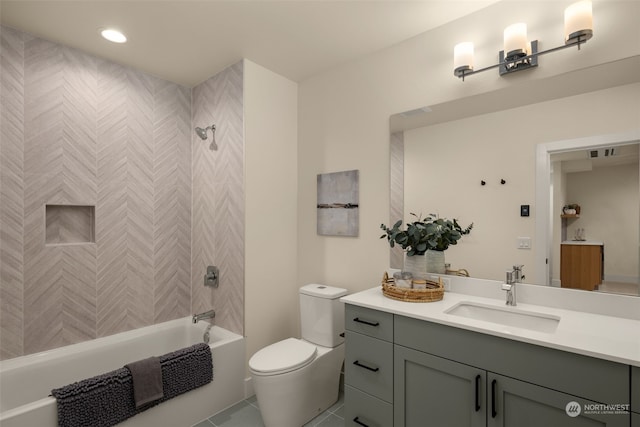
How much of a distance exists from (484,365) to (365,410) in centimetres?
74

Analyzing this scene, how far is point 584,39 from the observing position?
1.48 meters

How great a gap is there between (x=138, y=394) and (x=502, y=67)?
2780 millimetres

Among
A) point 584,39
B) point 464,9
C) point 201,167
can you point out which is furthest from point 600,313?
point 201,167

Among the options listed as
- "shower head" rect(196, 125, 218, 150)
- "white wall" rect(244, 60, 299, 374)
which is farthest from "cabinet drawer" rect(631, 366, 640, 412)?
"shower head" rect(196, 125, 218, 150)

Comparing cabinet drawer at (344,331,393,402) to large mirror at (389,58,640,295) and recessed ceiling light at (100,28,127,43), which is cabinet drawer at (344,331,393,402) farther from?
recessed ceiling light at (100,28,127,43)

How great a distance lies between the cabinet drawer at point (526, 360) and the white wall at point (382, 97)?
83cm

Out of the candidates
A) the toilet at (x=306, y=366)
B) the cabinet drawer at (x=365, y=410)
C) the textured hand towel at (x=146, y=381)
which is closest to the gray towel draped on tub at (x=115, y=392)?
the textured hand towel at (x=146, y=381)

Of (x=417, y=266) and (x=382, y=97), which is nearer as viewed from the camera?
(x=417, y=266)

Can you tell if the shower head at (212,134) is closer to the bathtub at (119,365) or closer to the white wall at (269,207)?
the white wall at (269,207)

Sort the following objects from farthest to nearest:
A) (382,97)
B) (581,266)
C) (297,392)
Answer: (382,97) → (297,392) → (581,266)

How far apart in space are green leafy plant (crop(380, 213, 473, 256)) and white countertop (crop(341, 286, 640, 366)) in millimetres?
312

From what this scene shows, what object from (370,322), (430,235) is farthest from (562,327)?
(370,322)

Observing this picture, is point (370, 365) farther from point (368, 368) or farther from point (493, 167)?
point (493, 167)
